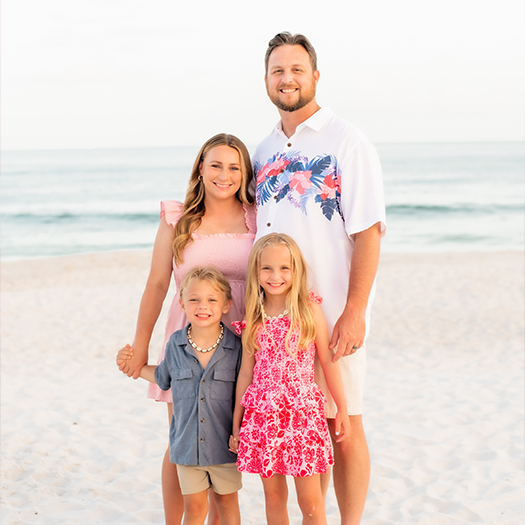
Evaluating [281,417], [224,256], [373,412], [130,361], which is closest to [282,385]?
[281,417]

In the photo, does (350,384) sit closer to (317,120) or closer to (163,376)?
(163,376)

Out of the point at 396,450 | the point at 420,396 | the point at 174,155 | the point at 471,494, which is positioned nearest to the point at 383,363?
the point at 420,396

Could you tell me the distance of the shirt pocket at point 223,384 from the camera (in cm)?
263

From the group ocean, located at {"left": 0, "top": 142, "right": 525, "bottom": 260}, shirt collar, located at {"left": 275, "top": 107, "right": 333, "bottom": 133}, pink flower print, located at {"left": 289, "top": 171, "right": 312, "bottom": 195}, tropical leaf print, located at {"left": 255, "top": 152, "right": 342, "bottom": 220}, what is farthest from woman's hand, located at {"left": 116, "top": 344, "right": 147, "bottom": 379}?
ocean, located at {"left": 0, "top": 142, "right": 525, "bottom": 260}

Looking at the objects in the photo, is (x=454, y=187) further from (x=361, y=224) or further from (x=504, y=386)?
(x=361, y=224)

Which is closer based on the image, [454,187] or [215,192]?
[215,192]

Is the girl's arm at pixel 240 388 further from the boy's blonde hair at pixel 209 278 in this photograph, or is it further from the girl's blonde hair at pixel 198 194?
the girl's blonde hair at pixel 198 194

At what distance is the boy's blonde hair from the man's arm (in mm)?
525

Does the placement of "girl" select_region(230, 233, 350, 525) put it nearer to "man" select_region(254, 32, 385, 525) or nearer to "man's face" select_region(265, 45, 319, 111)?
"man" select_region(254, 32, 385, 525)

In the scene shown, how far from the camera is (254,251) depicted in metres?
2.65

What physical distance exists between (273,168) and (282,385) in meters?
1.03

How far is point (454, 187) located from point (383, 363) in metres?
26.7

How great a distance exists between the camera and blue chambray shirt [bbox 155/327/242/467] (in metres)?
2.61

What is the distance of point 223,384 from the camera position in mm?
2652
